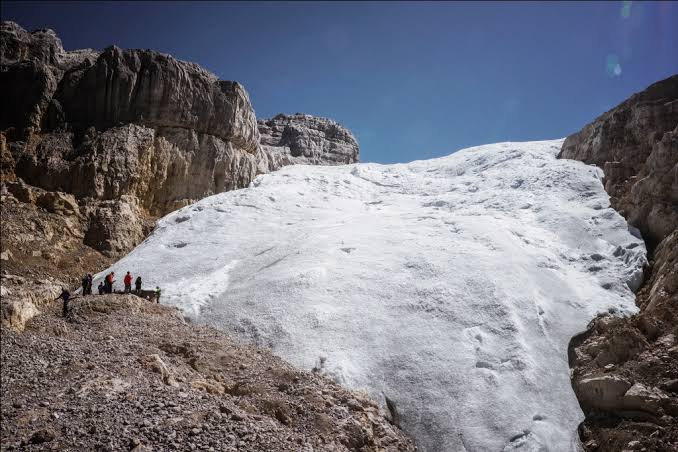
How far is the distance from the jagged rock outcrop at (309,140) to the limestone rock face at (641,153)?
3024 cm

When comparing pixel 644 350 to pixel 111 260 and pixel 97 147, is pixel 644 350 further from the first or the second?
pixel 97 147

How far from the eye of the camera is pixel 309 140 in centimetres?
6275

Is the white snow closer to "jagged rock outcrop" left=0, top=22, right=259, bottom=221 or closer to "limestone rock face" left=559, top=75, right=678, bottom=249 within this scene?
"limestone rock face" left=559, top=75, right=678, bottom=249

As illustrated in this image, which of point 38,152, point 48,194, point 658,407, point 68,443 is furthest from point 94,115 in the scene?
point 658,407

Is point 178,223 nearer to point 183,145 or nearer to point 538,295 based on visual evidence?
point 183,145

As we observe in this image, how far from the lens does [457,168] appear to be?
47.9m

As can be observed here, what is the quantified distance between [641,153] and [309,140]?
135 feet

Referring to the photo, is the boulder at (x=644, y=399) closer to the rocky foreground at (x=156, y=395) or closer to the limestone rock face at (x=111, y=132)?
the rocky foreground at (x=156, y=395)

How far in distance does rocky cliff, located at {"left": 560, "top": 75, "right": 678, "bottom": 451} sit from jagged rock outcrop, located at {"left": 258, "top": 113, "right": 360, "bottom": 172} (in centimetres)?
3808

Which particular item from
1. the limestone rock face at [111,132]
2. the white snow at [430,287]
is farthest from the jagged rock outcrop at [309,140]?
the white snow at [430,287]

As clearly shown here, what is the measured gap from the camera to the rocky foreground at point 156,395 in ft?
30.1

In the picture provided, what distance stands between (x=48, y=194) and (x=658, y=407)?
28.8m

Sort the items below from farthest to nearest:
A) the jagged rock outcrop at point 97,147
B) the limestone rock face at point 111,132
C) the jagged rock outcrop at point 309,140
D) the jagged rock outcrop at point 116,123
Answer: the jagged rock outcrop at point 309,140, the jagged rock outcrop at point 116,123, the limestone rock face at point 111,132, the jagged rock outcrop at point 97,147

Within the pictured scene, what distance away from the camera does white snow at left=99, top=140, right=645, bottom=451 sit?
569 inches
